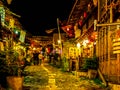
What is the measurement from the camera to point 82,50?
34.4 meters

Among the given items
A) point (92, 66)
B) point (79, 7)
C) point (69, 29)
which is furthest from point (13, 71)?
point (69, 29)

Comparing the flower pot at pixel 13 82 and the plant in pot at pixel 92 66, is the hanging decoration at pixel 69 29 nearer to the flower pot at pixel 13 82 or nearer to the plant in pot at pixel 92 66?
the plant in pot at pixel 92 66

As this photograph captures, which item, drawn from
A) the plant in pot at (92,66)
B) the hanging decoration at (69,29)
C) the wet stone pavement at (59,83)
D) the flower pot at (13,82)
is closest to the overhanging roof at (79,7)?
the hanging decoration at (69,29)

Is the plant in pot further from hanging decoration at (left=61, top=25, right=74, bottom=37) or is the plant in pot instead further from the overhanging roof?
hanging decoration at (left=61, top=25, right=74, bottom=37)

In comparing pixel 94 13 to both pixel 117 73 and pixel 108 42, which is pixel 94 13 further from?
pixel 117 73

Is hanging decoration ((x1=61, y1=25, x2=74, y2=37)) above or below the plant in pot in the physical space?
above

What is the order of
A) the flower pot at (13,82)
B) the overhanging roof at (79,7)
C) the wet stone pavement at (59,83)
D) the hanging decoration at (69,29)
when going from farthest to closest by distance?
the hanging decoration at (69,29), the overhanging roof at (79,7), the wet stone pavement at (59,83), the flower pot at (13,82)

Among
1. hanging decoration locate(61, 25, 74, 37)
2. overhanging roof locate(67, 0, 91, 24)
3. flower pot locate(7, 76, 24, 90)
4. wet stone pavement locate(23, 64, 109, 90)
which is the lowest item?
wet stone pavement locate(23, 64, 109, 90)

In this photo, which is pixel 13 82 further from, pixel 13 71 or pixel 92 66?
pixel 92 66

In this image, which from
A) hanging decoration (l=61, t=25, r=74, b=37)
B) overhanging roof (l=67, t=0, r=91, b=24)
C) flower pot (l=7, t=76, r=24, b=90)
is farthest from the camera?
hanging decoration (l=61, t=25, r=74, b=37)

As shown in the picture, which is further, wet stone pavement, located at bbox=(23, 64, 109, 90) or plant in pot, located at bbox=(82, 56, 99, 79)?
plant in pot, located at bbox=(82, 56, 99, 79)

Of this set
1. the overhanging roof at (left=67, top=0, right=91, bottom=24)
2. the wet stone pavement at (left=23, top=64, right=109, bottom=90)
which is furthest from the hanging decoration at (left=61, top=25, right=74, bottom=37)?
the wet stone pavement at (left=23, top=64, right=109, bottom=90)

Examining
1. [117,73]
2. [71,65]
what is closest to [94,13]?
[71,65]

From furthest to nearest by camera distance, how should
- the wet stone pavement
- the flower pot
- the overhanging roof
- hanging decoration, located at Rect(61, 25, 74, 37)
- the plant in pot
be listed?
1. hanging decoration, located at Rect(61, 25, 74, 37)
2. the overhanging roof
3. the plant in pot
4. the wet stone pavement
5. the flower pot
